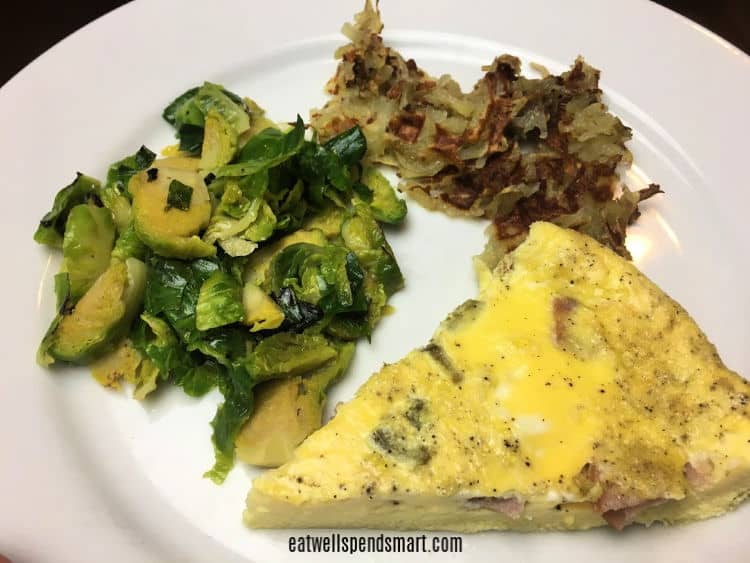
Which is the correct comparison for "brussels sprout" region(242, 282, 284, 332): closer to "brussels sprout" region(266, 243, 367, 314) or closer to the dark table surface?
"brussels sprout" region(266, 243, 367, 314)

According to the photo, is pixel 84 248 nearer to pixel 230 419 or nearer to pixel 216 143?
pixel 216 143

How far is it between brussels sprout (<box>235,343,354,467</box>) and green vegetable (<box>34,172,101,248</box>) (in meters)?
1.40

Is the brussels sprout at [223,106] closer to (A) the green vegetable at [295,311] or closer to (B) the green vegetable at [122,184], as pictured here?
(B) the green vegetable at [122,184]

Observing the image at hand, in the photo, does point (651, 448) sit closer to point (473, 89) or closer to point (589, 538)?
point (589, 538)

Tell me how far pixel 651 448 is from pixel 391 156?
2263 mm

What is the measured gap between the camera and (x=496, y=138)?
3992 millimetres

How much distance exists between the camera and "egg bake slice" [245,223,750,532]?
278cm

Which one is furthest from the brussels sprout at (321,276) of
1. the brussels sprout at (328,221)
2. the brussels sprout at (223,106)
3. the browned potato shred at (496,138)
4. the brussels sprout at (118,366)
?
the brussels sprout at (223,106)

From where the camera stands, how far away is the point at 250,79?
444cm

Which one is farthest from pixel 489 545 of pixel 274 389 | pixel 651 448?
pixel 274 389

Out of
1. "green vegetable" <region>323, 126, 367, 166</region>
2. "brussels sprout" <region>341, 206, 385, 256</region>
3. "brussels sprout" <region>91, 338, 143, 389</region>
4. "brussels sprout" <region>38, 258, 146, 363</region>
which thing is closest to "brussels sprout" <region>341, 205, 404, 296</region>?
"brussels sprout" <region>341, 206, 385, 256</region>

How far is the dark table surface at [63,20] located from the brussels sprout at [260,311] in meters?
3.29

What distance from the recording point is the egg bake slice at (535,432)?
2783 millimetres

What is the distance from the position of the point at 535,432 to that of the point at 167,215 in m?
2.01
